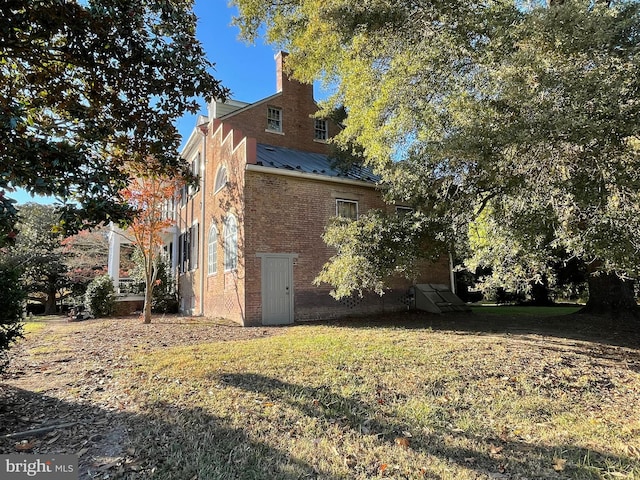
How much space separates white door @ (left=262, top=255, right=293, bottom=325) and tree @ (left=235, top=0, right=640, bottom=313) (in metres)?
2.67

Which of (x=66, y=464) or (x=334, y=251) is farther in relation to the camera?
(x=334, y=251)

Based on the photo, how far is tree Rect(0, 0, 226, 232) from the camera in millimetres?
3959

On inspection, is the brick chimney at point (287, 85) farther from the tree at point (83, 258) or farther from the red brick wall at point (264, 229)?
the tree at point (83, 258)

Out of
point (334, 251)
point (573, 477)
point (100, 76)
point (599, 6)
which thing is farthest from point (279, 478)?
point (334, 251)

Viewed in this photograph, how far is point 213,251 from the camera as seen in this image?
1527cm

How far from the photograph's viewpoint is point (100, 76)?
5.77 metres

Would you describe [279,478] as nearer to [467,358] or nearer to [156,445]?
[156,445]

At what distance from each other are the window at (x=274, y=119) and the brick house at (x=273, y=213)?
4cm

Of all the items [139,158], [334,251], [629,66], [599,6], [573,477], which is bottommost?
[573,477]

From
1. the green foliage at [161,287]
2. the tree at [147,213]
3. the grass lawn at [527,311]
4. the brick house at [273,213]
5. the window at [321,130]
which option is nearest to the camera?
the brick house at [273,213]

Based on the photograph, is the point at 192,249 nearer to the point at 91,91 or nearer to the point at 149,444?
the point at 91,91

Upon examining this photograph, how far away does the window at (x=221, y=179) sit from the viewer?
1438cm

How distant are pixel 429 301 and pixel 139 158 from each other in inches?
458

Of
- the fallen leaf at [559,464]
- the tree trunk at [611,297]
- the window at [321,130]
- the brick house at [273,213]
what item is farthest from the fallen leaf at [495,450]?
the window at [321,130]
